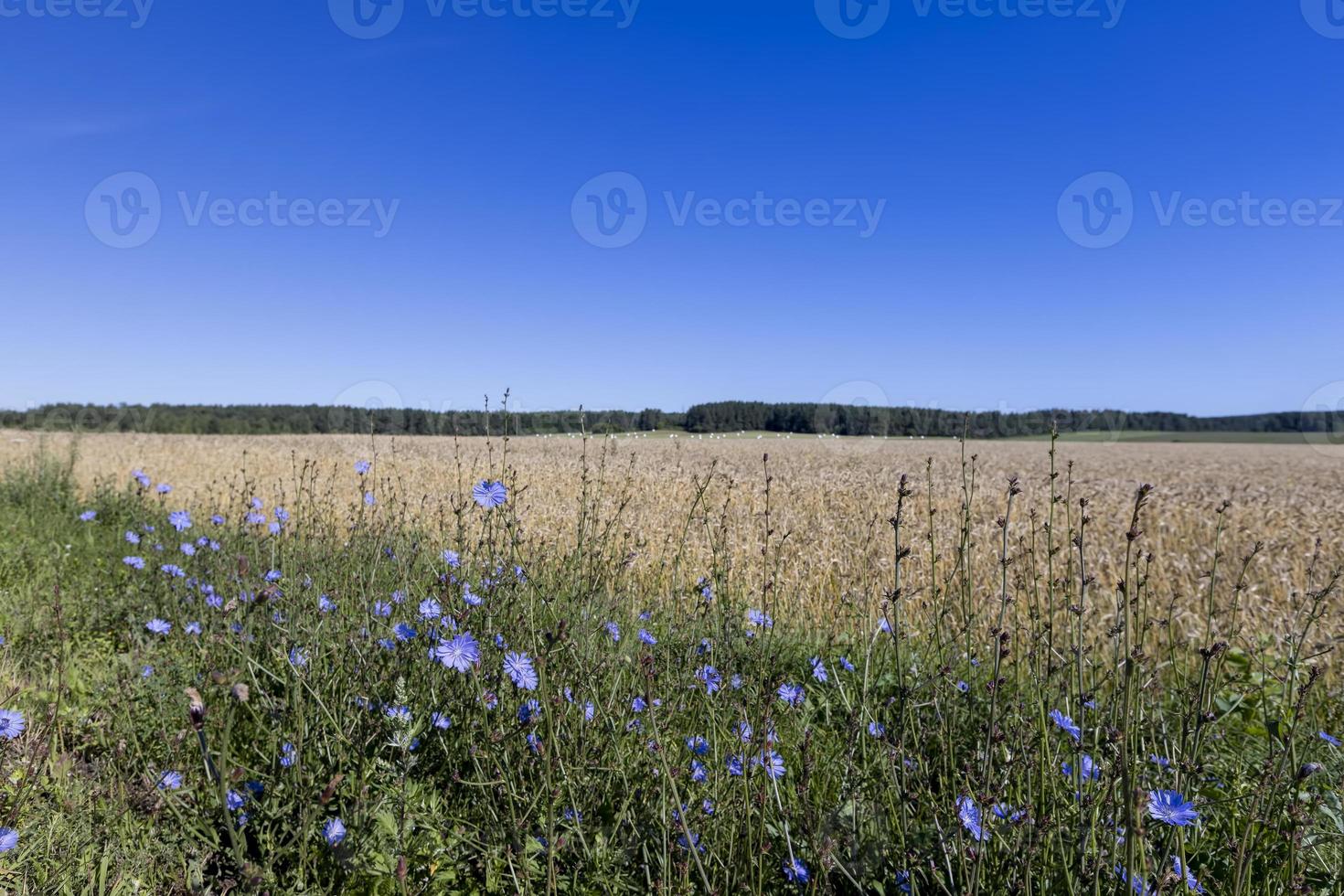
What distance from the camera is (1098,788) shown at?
2.06 metres

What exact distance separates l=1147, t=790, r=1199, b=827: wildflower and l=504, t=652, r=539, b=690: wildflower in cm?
161

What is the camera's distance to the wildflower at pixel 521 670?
211 centimetres

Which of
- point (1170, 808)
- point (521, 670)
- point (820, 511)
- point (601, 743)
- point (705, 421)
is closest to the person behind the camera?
point (1170, 808)

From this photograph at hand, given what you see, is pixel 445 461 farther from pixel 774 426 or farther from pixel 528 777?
pixel 774 426

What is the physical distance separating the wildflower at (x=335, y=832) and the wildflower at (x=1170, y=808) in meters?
2.00

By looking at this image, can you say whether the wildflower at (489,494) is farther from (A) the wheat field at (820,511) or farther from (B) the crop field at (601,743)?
(A) the wheat field at (820,511)

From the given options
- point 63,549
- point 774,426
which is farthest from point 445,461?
point 774,426

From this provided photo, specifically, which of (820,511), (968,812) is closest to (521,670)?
(968,812)

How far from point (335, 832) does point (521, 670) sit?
645 mm

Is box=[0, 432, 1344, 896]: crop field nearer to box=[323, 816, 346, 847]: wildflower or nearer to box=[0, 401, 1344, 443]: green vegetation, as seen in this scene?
box=[323, 816, 346, 847]: wildflower

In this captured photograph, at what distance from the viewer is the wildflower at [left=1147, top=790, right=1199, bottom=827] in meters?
1.38

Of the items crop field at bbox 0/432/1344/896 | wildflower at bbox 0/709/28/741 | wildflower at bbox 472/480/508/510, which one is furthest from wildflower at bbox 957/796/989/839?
wildflower at bbox 0/709/28/741

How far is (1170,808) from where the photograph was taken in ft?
4.83

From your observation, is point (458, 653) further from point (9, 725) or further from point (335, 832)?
point (9, 725)
